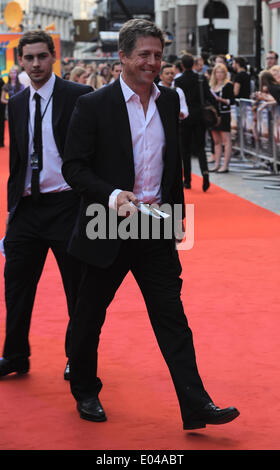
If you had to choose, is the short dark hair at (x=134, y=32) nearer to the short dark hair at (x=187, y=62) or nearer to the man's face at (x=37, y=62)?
the man's face at (x=37, y=62)

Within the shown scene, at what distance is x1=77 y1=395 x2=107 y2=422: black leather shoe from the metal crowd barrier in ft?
33.2

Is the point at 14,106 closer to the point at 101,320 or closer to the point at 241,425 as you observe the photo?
the point at 101,320

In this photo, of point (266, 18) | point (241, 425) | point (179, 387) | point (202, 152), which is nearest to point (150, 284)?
point (179, 387)

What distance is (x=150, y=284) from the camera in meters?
4.48

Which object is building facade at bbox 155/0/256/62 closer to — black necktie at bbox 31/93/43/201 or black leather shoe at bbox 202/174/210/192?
black leather shoe at bbox 202/174/210/192

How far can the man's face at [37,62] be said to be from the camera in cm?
517

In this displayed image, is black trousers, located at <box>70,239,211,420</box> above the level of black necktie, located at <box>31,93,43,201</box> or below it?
below

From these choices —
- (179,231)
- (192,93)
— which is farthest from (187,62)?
(179,231)

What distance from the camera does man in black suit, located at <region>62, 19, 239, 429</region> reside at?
4312 mm

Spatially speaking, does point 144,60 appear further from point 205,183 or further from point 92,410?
point 205,183

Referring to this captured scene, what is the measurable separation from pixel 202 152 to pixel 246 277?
640 centimetres

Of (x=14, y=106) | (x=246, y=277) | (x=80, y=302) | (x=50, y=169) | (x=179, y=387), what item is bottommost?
(x=246, y=277)

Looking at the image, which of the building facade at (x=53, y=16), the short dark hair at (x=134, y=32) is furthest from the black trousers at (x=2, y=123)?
the building facade at (x=53, y=16)

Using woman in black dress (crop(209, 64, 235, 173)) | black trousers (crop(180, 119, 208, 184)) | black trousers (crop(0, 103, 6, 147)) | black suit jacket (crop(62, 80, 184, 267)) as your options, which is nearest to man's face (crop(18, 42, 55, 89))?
black suit jacket (crop(62, 80, 184, 267))
